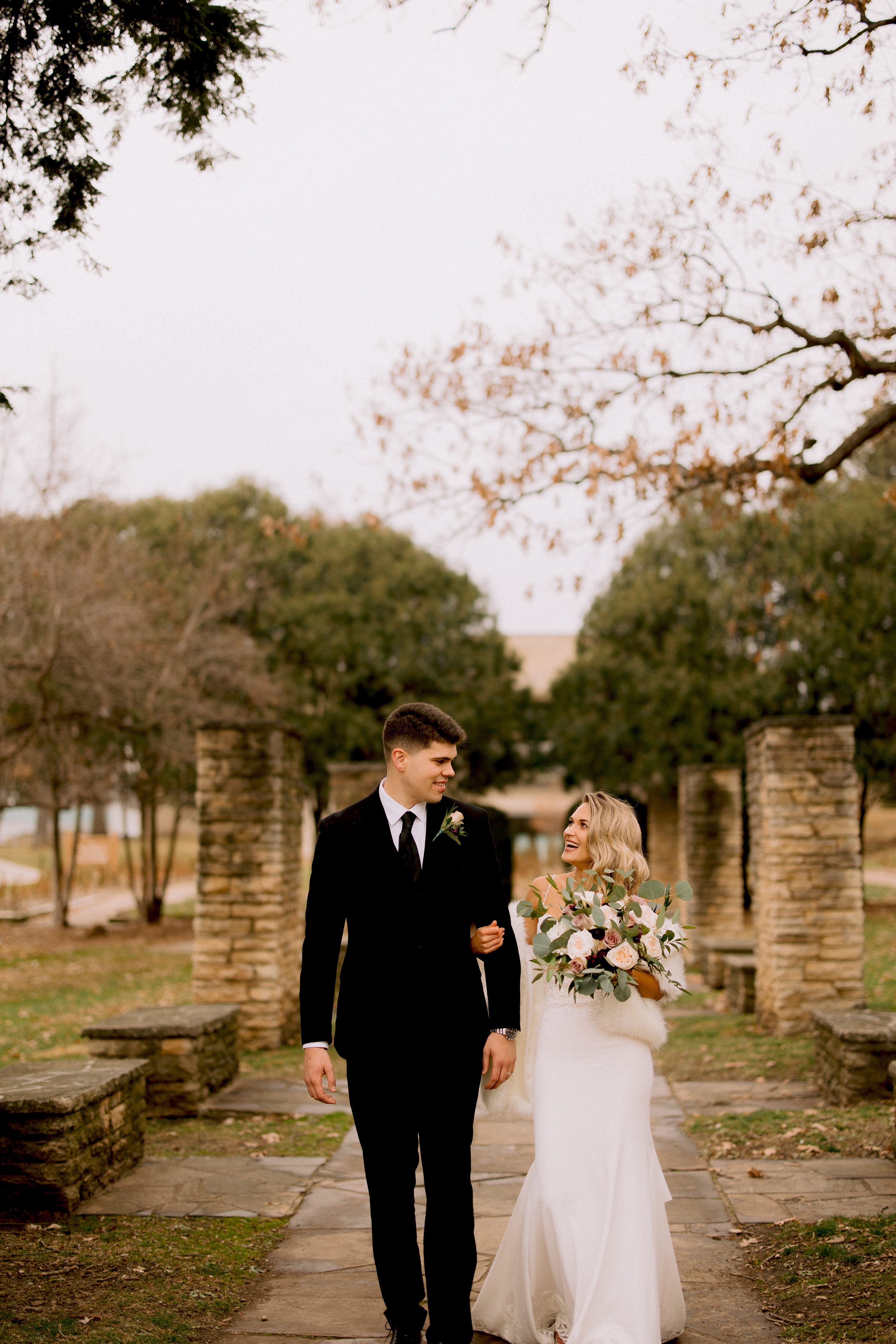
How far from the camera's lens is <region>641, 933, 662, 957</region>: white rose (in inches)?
147

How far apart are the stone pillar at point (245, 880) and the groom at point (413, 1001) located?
18.0 ft

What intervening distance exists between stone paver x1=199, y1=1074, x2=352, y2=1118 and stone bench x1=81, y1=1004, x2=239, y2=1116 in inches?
5.2

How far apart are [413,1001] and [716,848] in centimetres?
1238

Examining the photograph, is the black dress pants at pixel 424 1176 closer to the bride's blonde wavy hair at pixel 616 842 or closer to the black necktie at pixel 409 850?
the black necktie at pixel 409 850

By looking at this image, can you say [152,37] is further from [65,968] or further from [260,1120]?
[65,968]

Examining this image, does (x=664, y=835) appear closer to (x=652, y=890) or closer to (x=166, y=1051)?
(x=166, y=1051)

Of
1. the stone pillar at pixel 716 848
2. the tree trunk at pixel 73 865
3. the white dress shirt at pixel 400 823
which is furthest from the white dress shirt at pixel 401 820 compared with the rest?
the tree trunk at pixel 73 865

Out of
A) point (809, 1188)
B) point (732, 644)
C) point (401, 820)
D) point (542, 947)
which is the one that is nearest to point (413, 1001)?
point (542, 947)

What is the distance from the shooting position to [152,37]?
4715 millimetres

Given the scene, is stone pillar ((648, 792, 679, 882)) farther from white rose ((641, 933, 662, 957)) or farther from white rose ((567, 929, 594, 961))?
white rose ((567, 929, 594, 961))

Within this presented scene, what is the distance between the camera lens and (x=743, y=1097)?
24.0ft

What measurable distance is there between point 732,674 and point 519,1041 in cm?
1840

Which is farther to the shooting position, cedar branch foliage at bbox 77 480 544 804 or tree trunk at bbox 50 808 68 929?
cedar branch foliage at bbox 77 480 544 804

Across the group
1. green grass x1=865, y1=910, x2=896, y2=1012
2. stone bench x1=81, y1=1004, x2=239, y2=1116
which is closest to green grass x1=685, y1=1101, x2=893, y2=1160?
green grass x1=865, y1=910, x2=896, y2=1012
